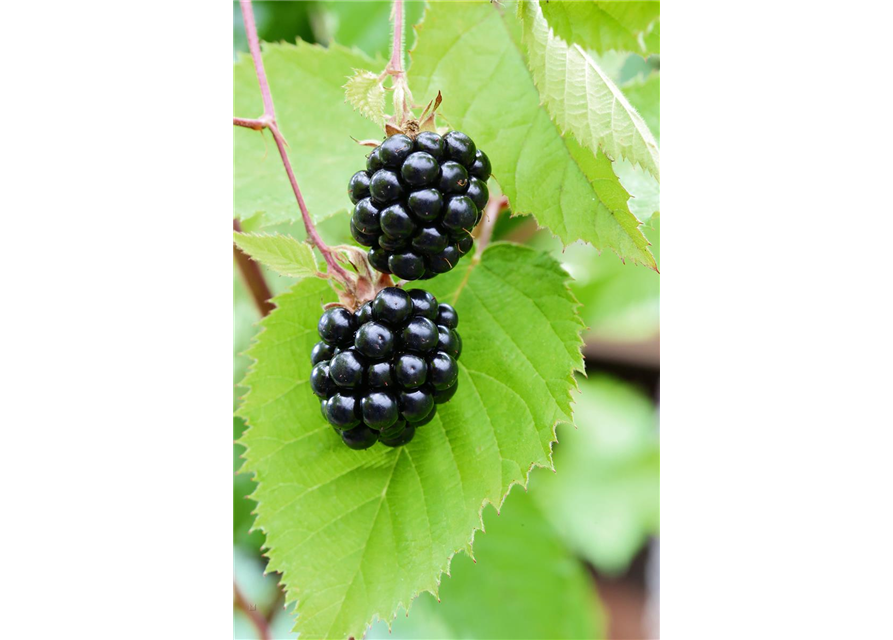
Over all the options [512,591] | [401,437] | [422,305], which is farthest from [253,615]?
[422,305]

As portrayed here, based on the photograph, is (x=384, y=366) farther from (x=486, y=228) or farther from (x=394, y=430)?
(x=486, y=228)

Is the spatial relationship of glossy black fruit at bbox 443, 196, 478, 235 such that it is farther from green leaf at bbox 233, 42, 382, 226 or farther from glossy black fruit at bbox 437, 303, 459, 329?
green leaf at bbox 233, 42, 382, 226

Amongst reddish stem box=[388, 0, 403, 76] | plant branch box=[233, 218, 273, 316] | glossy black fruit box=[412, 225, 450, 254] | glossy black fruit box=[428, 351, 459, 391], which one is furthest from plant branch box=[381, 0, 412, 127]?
plant branch box=[233, 218, 273, 316]

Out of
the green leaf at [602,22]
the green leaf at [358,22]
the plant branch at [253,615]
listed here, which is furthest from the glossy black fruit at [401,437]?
the green leaf at [358,22]

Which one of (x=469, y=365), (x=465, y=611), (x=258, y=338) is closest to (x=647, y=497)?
(x=465, y=611)

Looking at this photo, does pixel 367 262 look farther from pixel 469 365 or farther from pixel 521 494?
pixel 521 494
